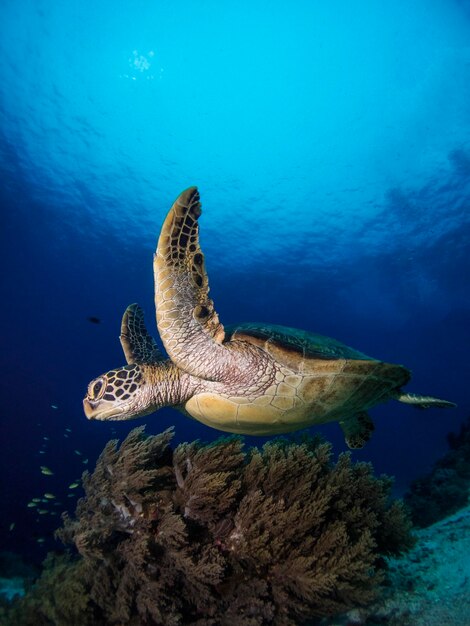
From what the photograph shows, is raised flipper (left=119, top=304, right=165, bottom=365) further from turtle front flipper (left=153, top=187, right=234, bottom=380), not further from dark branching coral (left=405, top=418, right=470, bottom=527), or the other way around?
dark branching coral (left=405, top=418, right=470, bottom=527)

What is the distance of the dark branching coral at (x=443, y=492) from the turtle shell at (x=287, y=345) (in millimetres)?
5545

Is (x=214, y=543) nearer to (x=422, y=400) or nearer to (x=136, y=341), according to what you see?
(x=136, y=341)

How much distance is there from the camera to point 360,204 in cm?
2230

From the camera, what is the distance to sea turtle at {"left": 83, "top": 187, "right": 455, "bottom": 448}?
115 inches

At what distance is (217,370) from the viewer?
133 inches

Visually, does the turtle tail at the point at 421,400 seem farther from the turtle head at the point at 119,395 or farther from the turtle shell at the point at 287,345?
the turtle head at the point at 119,395

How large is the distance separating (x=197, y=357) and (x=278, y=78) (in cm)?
1821

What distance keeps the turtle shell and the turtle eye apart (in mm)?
1380

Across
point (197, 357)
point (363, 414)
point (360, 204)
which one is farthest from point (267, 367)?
point (360, 204)

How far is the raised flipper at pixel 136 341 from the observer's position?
4207 mm

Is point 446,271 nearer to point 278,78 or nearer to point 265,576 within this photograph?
point 278,78

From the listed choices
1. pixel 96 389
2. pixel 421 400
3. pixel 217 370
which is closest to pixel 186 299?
pixel 217 370

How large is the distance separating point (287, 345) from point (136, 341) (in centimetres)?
215

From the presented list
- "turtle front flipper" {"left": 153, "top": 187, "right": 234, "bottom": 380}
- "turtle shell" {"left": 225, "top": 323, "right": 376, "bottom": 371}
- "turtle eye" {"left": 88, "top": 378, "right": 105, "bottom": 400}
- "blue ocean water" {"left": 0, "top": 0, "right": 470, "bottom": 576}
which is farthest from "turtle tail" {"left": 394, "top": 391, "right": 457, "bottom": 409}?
"blue ocean water" {"left": 0, "top": 0, "right": 470, "bottom": 576}
